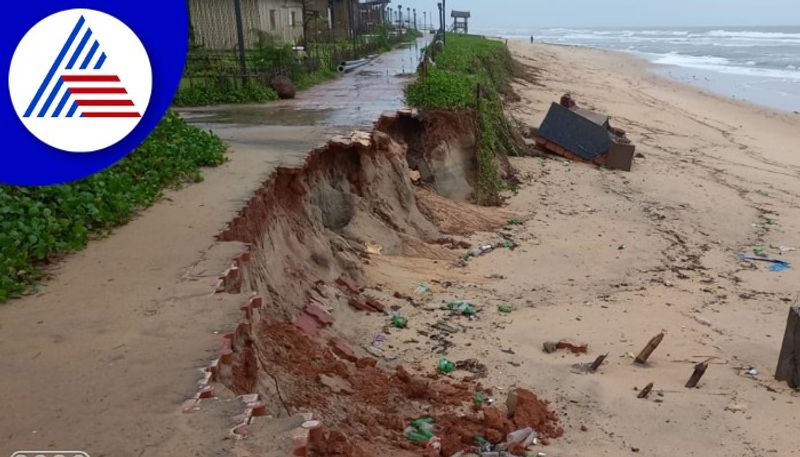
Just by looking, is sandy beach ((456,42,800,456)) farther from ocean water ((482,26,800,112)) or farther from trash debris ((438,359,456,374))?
ocean water ((482,26,800,112))

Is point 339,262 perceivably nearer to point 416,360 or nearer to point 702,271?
point 416,360

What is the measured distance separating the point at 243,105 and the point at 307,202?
6.44 m

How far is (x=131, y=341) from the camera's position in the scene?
4.09 m

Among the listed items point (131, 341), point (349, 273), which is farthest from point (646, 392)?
point (131, 341)

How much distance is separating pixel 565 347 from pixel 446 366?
1.36 meters

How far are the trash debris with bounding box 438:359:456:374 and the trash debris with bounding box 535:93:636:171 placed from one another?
33.1 ft

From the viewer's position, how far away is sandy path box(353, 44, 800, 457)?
18.3ft

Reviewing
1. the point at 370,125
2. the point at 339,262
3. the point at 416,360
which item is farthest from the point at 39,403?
the point at 370,125

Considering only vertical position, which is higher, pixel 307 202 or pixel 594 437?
→ pixel 307 202

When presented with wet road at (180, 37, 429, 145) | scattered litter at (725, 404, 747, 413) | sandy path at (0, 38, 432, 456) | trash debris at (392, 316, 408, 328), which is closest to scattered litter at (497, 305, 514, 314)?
trash debris at (392, 316, 408, 328)

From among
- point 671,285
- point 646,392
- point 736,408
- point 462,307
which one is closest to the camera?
point 736,408

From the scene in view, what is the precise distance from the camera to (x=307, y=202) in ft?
28.2

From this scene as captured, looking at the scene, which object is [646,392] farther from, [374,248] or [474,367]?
[374,248]

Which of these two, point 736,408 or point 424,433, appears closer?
point 424,433
